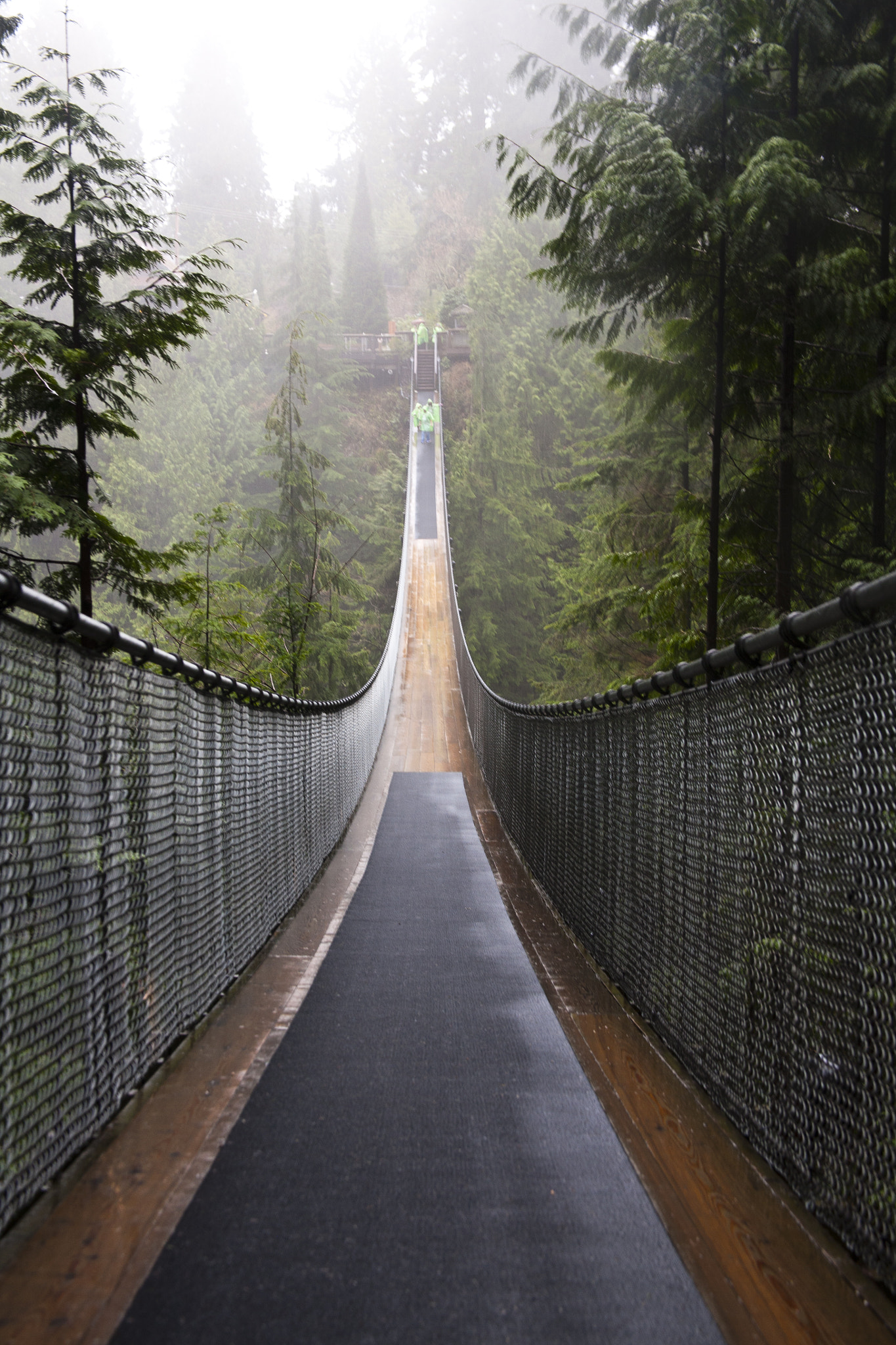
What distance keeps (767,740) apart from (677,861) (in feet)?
2.59

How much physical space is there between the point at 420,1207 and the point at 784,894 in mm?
983

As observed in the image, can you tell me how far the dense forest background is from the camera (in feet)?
16.1

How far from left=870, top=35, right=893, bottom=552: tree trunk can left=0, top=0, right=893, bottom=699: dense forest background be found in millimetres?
35

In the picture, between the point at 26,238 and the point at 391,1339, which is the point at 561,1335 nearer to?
the point at 391,1339

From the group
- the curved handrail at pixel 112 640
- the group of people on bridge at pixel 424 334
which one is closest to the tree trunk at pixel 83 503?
the curved handrail at pixel 112 640

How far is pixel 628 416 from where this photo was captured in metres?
7.93

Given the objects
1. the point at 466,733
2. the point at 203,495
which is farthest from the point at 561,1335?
the point at 203,495

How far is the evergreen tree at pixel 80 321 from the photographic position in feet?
16.3

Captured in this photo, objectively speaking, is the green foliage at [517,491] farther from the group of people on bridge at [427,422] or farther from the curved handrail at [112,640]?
the curved handrail at [112,640]

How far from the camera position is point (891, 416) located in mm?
5188

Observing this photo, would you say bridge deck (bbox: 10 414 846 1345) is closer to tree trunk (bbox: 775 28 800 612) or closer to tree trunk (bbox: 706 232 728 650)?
tree trunk (bbox: 706 232 728 650)

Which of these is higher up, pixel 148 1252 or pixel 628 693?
pixel 628 693

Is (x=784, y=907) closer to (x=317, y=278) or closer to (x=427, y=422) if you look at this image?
(x=427, y=422)

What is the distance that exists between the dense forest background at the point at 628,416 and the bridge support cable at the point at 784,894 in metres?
2.30
